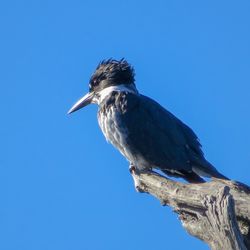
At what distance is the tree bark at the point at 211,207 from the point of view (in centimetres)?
429

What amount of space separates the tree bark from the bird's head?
2.21m

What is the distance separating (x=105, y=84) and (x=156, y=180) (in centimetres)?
254

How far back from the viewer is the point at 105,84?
841cm

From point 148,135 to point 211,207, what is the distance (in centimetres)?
337

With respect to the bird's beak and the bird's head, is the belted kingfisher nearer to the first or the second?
the bird's head

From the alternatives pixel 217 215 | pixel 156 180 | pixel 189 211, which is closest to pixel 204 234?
pixel 189 211

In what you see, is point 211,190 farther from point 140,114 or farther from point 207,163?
point 140,114

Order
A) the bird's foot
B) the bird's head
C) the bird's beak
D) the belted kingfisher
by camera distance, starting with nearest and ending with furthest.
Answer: the bird's foot, the belted kingfisher, the bird's head, the bird's beak

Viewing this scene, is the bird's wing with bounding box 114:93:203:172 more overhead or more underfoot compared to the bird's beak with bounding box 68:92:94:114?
more underfoot

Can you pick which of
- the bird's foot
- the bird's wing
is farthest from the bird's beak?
the bird's foot

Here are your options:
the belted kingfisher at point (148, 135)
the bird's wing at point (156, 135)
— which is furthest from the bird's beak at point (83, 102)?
the bird's wing at point (156, 135)

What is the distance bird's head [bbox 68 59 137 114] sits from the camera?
840 cm

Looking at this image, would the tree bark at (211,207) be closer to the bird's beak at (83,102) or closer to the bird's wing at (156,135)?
the bird's wing at (156,135)

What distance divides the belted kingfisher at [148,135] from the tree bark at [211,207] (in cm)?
121
